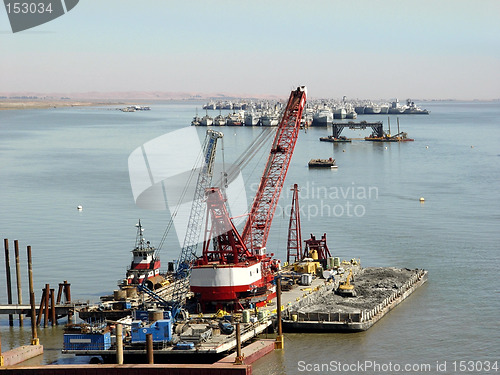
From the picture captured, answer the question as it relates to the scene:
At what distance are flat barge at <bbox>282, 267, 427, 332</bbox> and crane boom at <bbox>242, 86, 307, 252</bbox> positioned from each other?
6463mm

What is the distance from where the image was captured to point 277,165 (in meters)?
58.7

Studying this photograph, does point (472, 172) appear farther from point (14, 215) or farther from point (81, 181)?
point (14, 215)

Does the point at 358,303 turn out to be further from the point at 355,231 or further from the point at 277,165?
the point at 355,231

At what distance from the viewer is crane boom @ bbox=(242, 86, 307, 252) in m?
57.5

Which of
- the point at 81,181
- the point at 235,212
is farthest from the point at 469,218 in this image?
the point at 81,181

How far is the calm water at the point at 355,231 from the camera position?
43938mm

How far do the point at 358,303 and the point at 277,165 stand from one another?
41.1 ft

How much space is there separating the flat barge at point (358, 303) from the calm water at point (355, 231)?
0.62 m

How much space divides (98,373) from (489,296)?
25.3 m

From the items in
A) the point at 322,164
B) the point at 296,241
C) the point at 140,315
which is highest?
the point at 322,164

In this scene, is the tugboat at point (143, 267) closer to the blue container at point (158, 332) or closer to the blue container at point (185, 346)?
the blue container at point (158, 332)

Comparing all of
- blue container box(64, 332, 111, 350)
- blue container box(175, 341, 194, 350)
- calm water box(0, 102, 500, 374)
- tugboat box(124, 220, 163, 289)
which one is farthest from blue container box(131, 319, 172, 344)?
tugboat box(124, 220, 163, 289)

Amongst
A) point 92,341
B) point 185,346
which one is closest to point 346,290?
point 185,346

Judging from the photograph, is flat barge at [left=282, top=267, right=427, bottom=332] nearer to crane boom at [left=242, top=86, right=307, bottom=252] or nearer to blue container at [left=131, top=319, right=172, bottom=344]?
crane boom at [left=242, top=86, right=307, bottom=252]
